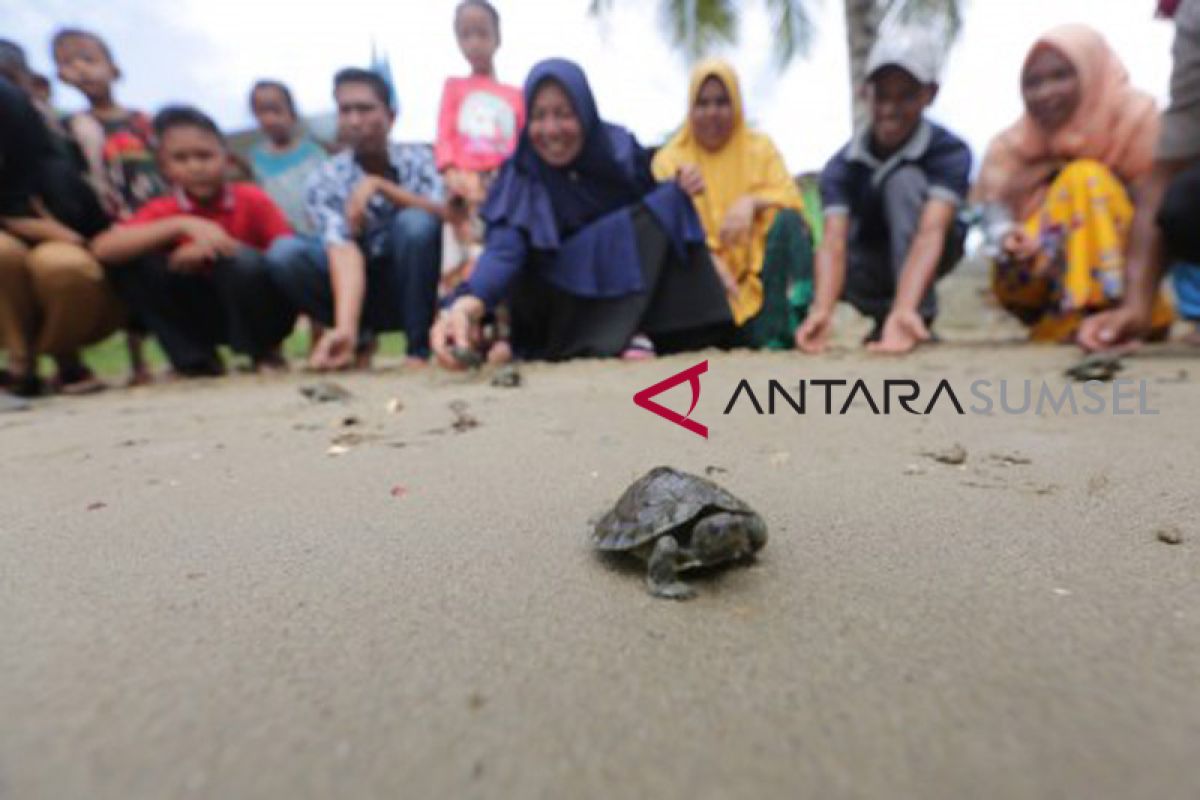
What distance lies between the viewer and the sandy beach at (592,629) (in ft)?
1.72

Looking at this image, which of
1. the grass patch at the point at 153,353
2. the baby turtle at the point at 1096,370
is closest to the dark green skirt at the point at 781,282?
the baby turtle at the point at 1096,370

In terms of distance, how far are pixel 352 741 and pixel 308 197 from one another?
3.64 metres

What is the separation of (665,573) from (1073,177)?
3.24m

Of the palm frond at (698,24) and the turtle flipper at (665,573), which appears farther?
the palm frond at (698,24)

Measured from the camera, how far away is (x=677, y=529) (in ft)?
2.91

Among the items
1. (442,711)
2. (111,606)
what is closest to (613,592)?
(442,711)

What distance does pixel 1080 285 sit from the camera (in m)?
2.93

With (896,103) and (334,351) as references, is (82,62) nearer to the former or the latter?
(334,351)

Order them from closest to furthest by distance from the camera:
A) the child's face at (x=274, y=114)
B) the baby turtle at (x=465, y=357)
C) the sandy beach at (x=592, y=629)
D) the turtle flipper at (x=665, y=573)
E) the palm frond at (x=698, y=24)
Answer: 1. the sandy beach at (x=592, y=629)
2. the turtle flipper at (x=665, y=573)
3. the baby turtle at (x=465, y=357)
4. the child's face at (x=274, y=114)
5. the palm frond at (x=698, y=24)

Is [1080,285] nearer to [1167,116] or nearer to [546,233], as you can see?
[1167,116]

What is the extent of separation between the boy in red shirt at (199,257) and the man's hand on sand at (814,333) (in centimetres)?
290

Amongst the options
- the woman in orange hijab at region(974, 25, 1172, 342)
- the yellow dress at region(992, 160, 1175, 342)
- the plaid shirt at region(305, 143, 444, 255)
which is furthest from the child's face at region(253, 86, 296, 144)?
the yellow dress at region(992, 160, 1175, 342)

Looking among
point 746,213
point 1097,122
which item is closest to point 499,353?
point 746,213

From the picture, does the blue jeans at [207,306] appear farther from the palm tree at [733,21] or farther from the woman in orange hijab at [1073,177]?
A: the palm tree at [733,21]
